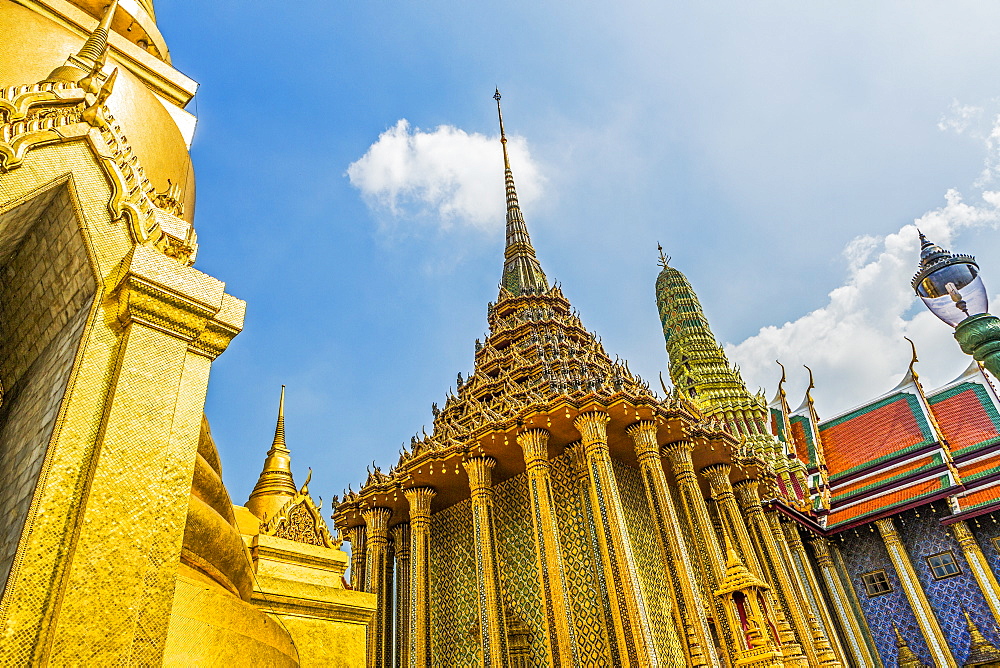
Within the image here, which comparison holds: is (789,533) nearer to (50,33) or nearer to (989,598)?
(989,598)

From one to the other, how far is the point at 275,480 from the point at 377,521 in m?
3.43

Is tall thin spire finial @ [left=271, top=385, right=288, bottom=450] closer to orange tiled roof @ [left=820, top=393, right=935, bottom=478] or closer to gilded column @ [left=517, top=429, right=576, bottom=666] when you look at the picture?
gilded column @ [left=517, top=429, right=576, bottom=666]

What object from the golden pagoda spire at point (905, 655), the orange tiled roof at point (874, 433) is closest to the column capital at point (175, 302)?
the golden pagoda spire at point (905, 655)

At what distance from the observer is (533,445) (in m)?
11.9

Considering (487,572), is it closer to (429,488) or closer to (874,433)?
(429,488)

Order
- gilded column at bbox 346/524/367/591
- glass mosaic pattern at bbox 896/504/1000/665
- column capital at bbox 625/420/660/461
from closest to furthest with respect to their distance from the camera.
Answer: column capital at bbox 625/420/660/461 < gilded column at bbox 346/524/367/591 < glass mosaic pattern at bbox 896/504/1000/665

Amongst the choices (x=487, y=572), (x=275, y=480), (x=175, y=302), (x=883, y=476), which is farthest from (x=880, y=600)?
(x=175, y=302)

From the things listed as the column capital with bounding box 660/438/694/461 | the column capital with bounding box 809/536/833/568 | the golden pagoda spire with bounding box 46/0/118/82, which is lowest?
the golden pagoda spire with bounding box 46/0/118/82

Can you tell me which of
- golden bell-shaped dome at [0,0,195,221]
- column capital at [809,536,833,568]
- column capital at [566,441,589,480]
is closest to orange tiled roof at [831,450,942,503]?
column capital at [809,536,833,568]

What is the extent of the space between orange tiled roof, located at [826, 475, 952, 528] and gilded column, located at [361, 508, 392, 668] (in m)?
14.1

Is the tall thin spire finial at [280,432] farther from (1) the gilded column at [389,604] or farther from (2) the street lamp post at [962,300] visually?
(2) the street lamp post at [962,300]

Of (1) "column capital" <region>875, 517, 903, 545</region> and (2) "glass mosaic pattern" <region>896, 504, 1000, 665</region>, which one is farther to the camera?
(1) "column capital" <region>875, 517, 903, 545</region>

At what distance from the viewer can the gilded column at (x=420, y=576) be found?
1166 cm

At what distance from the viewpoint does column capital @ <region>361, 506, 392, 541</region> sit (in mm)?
13828
